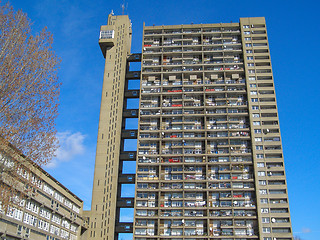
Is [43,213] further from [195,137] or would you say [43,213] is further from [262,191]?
[262,191]

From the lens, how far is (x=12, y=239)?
65.7m

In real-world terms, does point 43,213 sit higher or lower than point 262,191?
lower

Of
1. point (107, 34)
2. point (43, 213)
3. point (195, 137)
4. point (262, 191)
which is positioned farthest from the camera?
point (107, 34)

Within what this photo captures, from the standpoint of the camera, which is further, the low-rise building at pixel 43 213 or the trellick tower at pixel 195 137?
the trellick tower at pixel 195 137

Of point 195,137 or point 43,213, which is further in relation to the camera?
point 195,137

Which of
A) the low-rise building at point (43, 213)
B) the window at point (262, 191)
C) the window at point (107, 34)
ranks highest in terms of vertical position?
the window at point (107, 34)

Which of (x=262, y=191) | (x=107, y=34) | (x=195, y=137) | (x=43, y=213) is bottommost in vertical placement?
(x=43, y=213)

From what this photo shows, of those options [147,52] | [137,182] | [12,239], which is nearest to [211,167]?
[137,182]

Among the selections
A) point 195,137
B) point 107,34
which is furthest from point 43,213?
point 107,34

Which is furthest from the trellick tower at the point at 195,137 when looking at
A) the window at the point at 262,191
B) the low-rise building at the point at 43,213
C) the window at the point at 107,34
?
the low-rise building at the point at 43,213

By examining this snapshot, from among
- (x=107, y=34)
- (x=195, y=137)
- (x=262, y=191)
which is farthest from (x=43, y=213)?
(x=107, y=34)

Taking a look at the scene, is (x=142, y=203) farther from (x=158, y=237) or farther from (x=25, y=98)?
(x=25, y=98)

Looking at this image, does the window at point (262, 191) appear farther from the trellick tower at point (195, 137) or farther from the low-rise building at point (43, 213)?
the low-rise building at point (43, 213)

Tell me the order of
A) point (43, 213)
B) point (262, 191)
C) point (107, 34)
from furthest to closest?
point (107, 34)
point (262, 191)
point (43, 213)
